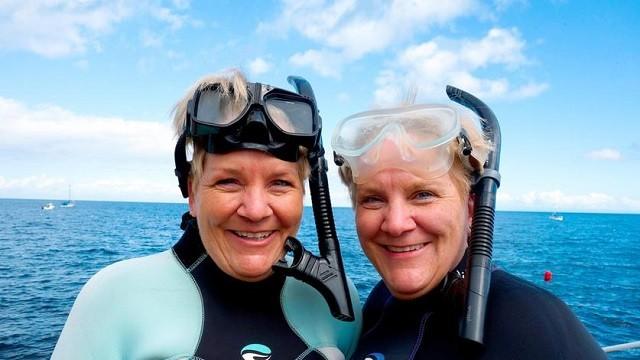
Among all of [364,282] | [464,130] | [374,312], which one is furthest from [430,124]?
[364,282]

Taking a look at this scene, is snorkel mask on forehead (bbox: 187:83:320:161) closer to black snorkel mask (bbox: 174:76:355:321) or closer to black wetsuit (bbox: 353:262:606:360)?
black snorkel mask (bbox: 174:76:355:321)

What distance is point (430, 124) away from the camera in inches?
84.4

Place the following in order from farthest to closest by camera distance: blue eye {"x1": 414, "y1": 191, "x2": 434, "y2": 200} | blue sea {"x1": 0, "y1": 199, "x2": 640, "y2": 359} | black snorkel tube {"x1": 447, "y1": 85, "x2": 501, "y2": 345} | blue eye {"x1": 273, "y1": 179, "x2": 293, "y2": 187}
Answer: blue sea {"x1": 0, "y1": 199, "x2": 640, "y2": 359} < blue eye {"x1": 273, "y1": 179, "x2": 293, "y2": 187} < blue eye {"x1": 414, "y1": 191, "x2": 434, "y2": 200} < black snorkel tube {"x1": 447, "y1": 85, "x2": 501, "y2": 345}

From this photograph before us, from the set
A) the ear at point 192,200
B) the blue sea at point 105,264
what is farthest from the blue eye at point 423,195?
the blue sea at point 105,264

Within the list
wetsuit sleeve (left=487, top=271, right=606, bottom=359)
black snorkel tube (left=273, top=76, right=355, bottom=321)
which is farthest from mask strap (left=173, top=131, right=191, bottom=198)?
wetsuit sleeve (left=487, top=271, right=606, bottom=359)

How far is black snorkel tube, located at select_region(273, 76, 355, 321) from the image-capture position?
93.2 inches

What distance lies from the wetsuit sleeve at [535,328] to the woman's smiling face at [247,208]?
109 cm

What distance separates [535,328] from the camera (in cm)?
166

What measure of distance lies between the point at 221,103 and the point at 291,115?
1.26 feet

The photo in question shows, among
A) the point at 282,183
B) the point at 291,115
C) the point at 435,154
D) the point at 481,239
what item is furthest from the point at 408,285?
the point at 291,115

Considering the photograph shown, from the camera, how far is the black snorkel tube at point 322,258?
2367mm

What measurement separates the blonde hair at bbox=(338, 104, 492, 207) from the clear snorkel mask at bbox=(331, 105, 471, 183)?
5 cm

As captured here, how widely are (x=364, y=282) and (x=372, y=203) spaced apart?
2347cm

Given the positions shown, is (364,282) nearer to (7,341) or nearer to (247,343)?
(7,341)
